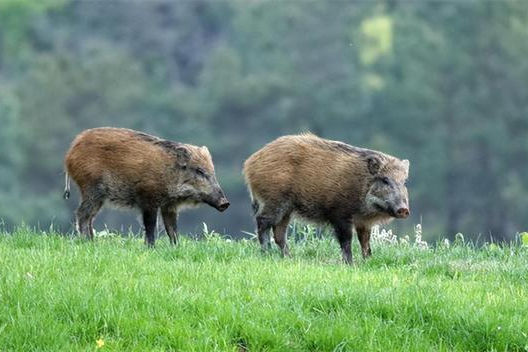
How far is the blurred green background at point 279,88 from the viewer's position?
57344mm

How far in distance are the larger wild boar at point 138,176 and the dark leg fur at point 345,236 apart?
1.40m

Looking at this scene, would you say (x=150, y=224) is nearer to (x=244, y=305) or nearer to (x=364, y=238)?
(x=364, y=238)

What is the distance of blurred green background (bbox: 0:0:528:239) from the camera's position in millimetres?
57344

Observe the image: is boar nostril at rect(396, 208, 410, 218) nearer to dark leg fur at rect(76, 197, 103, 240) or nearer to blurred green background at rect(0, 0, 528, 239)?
dark leg fur at rect(76, 197, 103, 240)

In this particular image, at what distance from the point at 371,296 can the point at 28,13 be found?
224ft

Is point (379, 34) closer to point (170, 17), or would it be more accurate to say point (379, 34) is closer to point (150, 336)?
point (170, 17)

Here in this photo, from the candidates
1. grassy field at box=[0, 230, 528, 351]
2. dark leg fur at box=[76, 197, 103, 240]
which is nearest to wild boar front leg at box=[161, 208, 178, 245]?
dark leg fur at box=[76, 197, 103, 240]

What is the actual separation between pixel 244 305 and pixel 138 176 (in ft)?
12.3

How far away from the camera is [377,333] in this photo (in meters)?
9.37

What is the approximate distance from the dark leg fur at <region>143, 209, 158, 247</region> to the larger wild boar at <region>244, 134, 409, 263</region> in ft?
3.18

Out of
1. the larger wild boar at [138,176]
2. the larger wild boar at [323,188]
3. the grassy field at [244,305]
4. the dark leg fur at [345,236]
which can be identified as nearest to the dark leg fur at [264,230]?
the larger wild boar at [323,188]

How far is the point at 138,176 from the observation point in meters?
13.0

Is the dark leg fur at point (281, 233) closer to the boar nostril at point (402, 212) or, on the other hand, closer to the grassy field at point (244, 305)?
the boar nostril at point (402, 212)

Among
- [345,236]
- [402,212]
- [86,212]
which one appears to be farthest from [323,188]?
[86,212]
